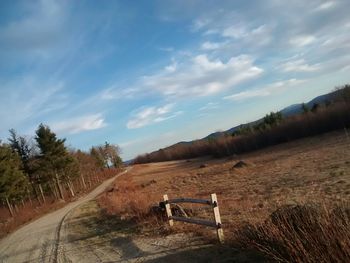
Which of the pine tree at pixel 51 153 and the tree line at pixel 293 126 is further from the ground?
the pine tree at pixel 51 153

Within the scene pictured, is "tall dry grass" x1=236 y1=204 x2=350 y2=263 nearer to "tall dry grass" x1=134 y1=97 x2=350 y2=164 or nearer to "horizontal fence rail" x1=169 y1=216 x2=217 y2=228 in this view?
"horizontal fence rail" x1=169 y1=216 x2=217 y2=228

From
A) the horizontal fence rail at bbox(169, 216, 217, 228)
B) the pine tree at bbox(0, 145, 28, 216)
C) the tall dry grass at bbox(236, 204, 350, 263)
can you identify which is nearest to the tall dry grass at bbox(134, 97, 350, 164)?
the pine tree at bbox(0, 145, 28, 216)

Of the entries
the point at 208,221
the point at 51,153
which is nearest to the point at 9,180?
the point at 51,153

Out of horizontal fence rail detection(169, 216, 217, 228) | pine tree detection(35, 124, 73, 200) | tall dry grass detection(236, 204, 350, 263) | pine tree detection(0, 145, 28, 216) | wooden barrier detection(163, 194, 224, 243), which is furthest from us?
pine tree detection(35, 124, 73, 200)

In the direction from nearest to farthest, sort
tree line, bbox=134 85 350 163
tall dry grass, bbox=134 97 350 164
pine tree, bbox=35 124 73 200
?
pine tree, bbox=35 124 73 200, tall dry grass, bbox=134 97 350 164, tree line, bbox=134 85 350 163

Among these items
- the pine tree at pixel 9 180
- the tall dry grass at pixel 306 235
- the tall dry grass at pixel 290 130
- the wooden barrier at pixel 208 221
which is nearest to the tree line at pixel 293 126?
the tall dry grass at pixel 290 130

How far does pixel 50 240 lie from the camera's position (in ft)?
54.3

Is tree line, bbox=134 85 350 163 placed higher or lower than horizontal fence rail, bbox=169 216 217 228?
higher

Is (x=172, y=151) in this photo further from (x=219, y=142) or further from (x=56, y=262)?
(x=56, y=262)

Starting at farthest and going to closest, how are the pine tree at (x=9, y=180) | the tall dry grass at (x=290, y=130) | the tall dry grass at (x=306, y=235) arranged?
the tall dry grass at (x=290, y=130) < the pine tree at (x=9, y=180) < the tall dry grass at (x=306, y=235)

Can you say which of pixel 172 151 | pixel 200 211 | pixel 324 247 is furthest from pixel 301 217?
pixel 172 151

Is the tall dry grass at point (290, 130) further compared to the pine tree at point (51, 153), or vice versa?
the tall dry grass at point (290, 130)

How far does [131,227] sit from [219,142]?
259ft

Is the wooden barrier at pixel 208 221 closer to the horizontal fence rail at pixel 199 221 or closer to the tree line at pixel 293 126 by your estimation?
the horizontal fence rail at pixel 199 221
